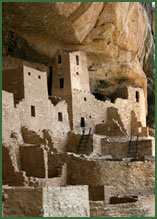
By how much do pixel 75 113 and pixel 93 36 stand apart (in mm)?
5019

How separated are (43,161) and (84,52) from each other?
13007 mm

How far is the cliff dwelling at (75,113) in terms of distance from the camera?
54.0 feet

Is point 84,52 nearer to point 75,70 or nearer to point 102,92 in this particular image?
point 75,70

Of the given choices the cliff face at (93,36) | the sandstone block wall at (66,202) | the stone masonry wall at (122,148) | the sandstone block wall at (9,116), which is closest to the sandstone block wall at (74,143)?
the stone masonry wall at (122,148)

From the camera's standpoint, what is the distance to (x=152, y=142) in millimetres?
25766

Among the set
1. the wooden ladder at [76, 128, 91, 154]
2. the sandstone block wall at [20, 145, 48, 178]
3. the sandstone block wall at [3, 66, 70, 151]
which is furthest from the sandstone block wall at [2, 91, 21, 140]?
the wooden ladder at [76, 128, 91, 154]

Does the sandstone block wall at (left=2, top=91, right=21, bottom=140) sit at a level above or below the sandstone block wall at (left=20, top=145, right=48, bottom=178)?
above

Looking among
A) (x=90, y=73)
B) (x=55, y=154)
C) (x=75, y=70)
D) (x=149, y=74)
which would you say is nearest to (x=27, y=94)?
(x=55, y=154)

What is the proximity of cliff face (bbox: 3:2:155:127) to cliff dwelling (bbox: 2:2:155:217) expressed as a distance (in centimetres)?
6

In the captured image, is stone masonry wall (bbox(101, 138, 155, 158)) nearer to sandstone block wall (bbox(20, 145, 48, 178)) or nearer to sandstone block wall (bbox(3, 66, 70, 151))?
sandstone block wall (bbox(3, 66, 70, 151))

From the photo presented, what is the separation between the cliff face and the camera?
26.0 metres

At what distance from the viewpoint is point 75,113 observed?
28.2 metres

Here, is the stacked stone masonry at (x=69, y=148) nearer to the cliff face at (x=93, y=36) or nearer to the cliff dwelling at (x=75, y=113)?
the cliff dwelling at (x=75, y=113)

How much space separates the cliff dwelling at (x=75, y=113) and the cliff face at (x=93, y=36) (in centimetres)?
6
